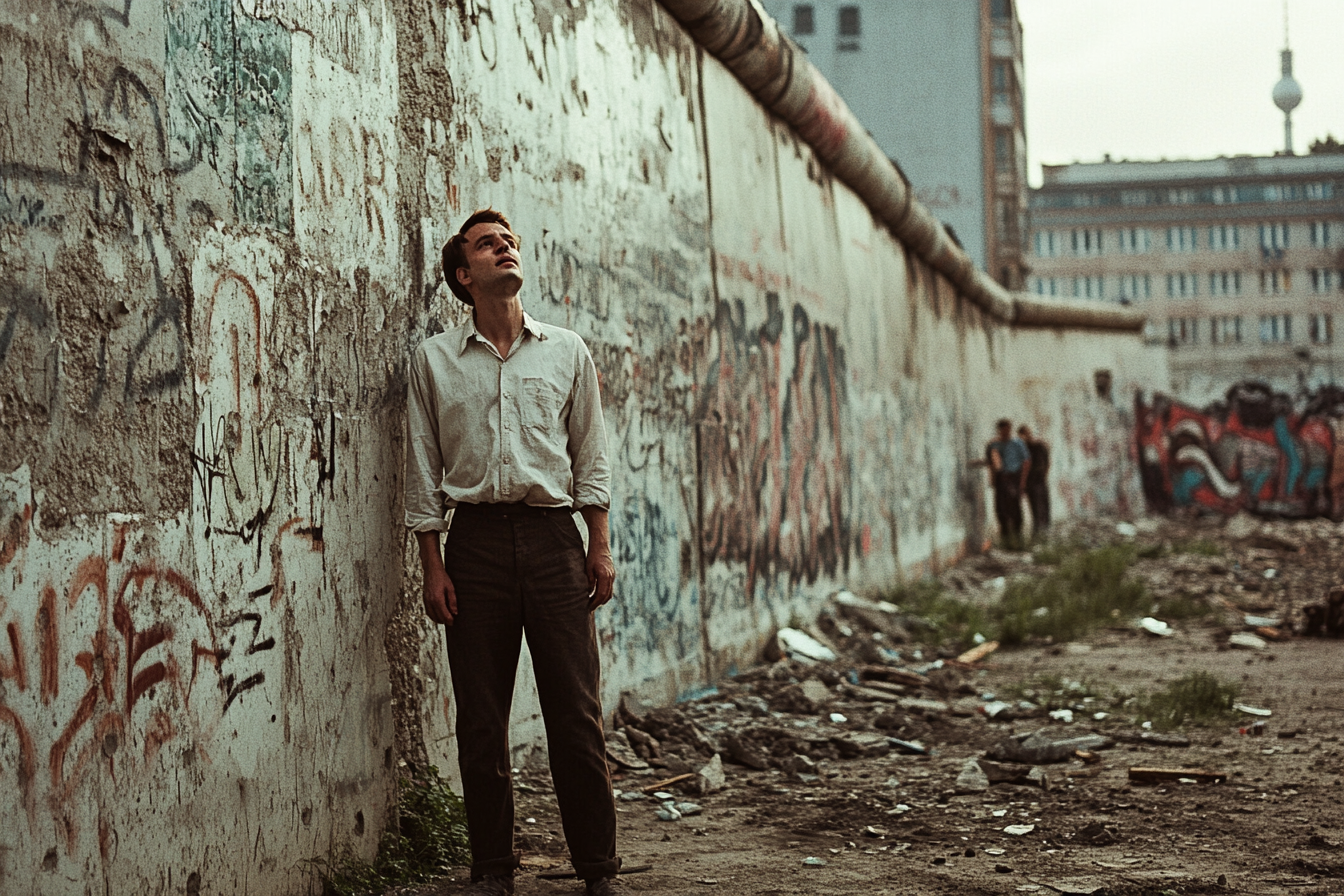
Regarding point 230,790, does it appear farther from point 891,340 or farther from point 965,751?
point 891,340

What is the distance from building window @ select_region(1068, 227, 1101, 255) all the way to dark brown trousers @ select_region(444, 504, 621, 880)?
78.7 metres

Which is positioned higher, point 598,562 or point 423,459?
point 423,459

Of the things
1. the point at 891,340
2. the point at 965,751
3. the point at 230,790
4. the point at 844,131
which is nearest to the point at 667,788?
the point at 965,751

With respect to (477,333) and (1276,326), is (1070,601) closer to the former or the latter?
(477,333)

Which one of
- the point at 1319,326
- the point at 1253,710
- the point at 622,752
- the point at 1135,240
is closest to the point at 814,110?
the point at 1253,710

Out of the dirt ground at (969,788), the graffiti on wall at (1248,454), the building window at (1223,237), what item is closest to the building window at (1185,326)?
the building window at (1223,237)

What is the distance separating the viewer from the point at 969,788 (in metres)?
4.93

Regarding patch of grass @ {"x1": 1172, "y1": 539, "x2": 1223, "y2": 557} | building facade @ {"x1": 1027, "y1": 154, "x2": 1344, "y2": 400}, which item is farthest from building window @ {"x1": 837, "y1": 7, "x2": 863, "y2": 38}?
building facade @ {"x1": 1027, "y1": 154, "x2": 1344, "y2": 400}

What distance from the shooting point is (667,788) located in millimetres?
4984

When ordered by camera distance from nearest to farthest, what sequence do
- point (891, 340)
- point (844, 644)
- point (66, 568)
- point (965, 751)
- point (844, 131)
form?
point (66, 568) → point (965, 751) → point (844, 644) → point (844, 131) → point (891, 340)

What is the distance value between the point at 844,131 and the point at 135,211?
24.9 ft

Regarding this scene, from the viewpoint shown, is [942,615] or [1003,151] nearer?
[942,615]

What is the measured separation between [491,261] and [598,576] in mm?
899

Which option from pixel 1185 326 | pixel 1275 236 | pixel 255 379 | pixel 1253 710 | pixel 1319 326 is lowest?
pixel 1253 710
